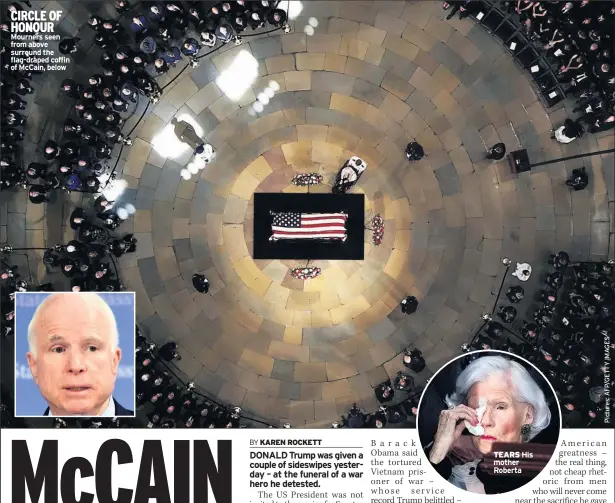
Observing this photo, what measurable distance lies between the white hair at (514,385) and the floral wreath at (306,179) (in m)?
7.44

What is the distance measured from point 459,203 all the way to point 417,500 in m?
9.08

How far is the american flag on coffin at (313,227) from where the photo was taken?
49.7ft

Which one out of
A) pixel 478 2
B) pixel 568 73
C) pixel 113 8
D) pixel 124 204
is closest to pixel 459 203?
pixel 568 73

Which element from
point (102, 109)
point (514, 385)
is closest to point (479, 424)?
point (514, 385)

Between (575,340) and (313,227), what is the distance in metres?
8.61

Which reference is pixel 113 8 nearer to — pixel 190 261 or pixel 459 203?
pixel 190 261

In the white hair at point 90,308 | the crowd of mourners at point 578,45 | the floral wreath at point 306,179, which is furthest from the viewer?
the floral wreath at point 306,179

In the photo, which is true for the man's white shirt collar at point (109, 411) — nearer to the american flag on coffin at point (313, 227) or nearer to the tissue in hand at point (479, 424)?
the american flag on coffin at point (313, 227)

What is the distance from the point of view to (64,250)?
15.4 meters

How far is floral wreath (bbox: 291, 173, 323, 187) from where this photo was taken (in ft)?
51.3

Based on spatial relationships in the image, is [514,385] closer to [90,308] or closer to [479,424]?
[479,424]

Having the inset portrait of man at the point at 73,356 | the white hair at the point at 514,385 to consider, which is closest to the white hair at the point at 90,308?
the inset portrait of man at the point at 73,356

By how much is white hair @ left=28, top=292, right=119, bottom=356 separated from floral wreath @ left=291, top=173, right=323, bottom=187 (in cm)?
683

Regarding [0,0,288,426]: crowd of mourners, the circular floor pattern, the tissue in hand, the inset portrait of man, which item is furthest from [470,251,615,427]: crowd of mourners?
the inset portrait of man
